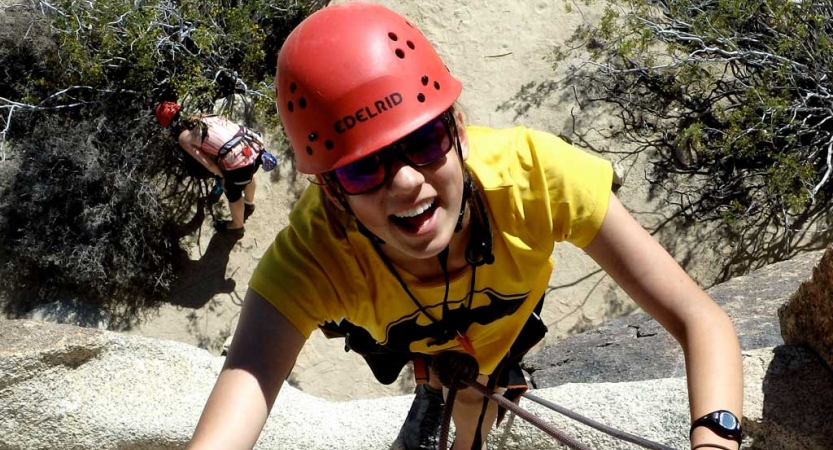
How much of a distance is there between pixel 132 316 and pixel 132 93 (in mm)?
1571

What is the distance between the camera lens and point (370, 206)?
147 centimetres

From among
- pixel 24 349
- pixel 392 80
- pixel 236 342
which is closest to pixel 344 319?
pixel 236 342

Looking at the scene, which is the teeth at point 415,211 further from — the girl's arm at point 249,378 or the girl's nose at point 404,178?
the girl's arm at point 249,378

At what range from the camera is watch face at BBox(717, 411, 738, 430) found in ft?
4.31

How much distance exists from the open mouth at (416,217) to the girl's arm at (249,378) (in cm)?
30

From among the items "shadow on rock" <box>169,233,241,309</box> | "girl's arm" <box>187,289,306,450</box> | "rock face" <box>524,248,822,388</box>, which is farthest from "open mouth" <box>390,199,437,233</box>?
"shadow on rock" <box>169,233,241,309</box>

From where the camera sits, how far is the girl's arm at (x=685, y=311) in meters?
1.35

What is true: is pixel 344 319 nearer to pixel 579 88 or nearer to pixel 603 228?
pixel 603 228

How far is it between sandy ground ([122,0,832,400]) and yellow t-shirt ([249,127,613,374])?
3.40m

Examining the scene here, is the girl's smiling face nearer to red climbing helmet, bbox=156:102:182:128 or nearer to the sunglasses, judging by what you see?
the sunglasses

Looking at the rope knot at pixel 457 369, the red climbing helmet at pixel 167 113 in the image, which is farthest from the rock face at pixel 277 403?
the red climbing helmet at pixel 167 113

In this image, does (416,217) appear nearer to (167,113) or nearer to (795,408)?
(795,408)

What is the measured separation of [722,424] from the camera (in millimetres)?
1316

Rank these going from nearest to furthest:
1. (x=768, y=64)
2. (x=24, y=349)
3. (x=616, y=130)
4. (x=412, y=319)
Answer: (x=412, y=319) → (x=24, y=349) → (x=768, y=64) → (x=616, y=130)
